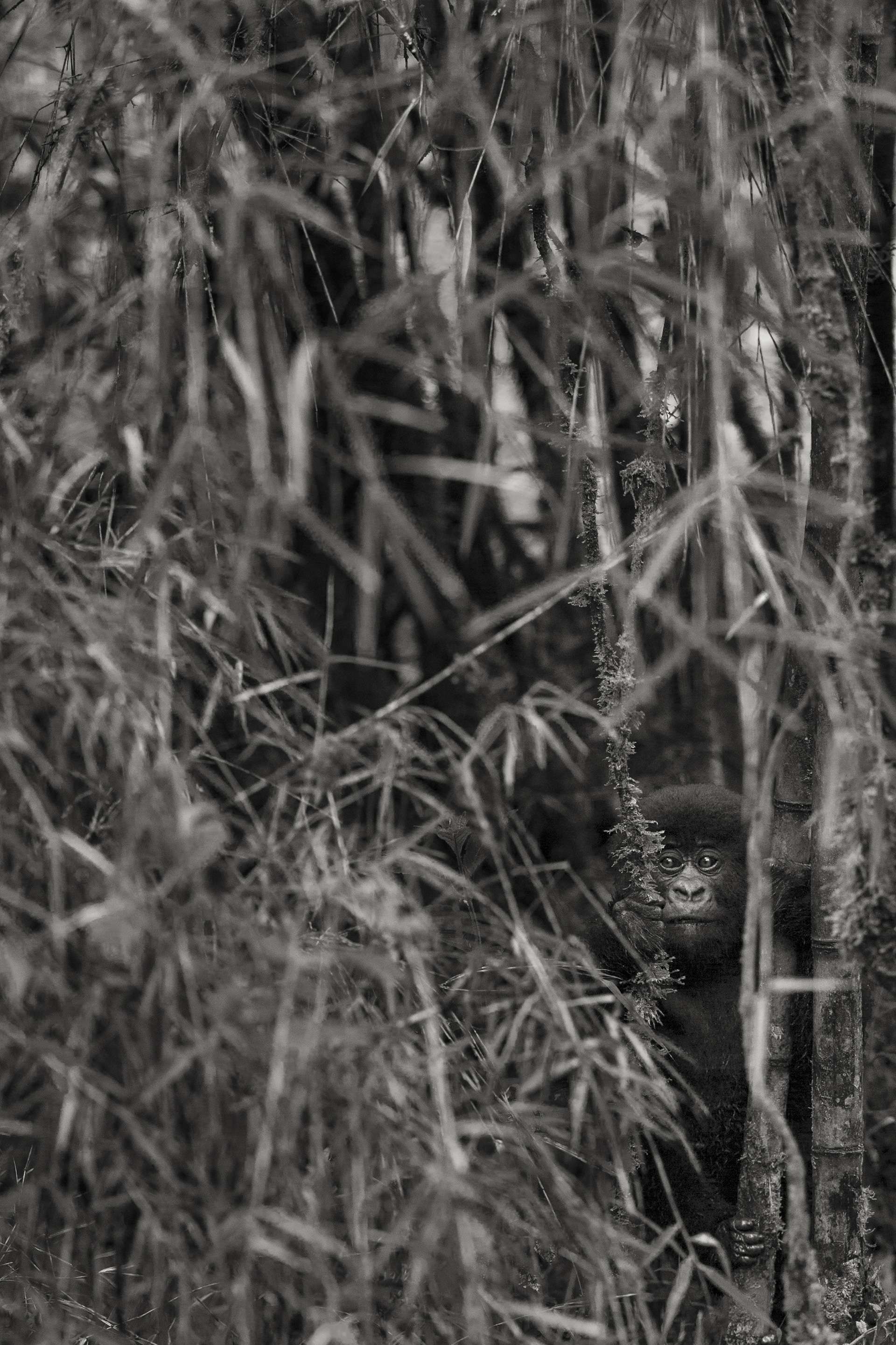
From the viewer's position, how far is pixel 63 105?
1100 mm

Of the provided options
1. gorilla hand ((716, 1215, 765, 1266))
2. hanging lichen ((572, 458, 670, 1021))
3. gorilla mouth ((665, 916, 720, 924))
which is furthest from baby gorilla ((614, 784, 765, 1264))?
gorilla hand ((716, 1215, 765, 1266))

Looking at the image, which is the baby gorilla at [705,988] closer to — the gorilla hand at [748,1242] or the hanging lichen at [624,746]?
the hanging lichen at [624,746]

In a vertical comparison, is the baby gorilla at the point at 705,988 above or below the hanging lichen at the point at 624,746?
below

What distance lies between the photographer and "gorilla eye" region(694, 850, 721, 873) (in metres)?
1.90

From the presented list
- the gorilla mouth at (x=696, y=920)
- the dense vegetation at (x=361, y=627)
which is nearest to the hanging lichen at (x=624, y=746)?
the dense vegetation at (x=361, y=627)

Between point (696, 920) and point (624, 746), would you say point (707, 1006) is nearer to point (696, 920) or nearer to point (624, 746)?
point (696, 920)

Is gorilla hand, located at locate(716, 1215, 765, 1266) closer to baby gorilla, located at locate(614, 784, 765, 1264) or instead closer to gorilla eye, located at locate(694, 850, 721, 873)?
baby gorilla, located at locate(614, 784, 765, 1264)

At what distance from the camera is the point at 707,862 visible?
1910mm

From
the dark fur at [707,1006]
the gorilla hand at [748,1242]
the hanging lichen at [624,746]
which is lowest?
the dark fur at [707,1006]

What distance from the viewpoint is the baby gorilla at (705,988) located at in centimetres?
172

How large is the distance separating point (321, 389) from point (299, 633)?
0.89ft

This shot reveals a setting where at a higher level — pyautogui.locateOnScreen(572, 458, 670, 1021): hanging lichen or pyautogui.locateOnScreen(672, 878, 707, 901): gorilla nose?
pyautogui.locateOnScreen(572, 458, 670, 1021): hanging lichen

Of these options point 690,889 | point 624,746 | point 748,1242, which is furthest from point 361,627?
point 690,889

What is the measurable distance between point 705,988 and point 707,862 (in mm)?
173
